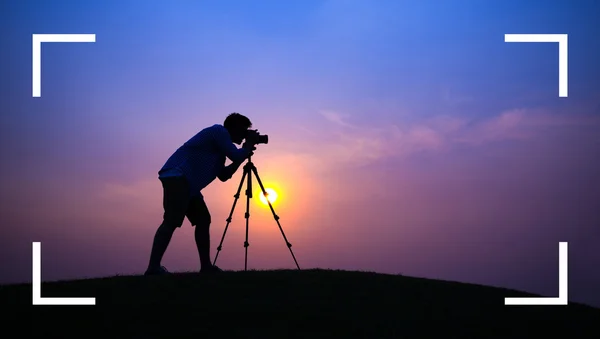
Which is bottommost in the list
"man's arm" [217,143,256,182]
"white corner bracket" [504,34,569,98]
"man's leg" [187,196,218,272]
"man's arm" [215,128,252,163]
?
"man's leg" [187,196,218,272]

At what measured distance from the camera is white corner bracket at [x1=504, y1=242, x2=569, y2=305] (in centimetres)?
944

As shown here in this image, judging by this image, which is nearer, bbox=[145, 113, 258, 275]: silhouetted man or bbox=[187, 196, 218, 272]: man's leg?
bbox=[145, 113, 258, 275]: silhouetted man

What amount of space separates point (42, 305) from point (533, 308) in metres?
7.56

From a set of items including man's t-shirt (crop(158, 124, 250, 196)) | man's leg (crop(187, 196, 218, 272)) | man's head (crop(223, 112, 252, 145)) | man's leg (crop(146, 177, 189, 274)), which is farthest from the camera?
man's head (crop(223, 112, 252, 145))

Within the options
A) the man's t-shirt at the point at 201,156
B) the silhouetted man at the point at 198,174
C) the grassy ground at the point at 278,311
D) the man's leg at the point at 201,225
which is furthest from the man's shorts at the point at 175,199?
the grassy ground at the point at 278,311

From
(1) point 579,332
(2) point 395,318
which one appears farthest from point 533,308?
(2) point 395,318

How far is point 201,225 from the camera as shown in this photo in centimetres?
968

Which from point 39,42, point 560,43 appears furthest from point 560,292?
point 39,42

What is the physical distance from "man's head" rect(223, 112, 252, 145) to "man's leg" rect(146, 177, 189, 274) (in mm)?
1289

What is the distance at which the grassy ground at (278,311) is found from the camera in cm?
707

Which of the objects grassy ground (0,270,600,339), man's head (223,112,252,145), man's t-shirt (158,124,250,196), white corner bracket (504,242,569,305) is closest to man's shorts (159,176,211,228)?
man's t-shirt (158,124,250,196)

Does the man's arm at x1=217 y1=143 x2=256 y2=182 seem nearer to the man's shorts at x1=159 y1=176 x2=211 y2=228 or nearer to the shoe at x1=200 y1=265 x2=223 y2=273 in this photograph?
the man's shorts at x1=159 y1=176 x2=211 y2=228

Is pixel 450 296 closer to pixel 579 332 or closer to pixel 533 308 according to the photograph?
pixel 533 308

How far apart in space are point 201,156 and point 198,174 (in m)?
0.31
